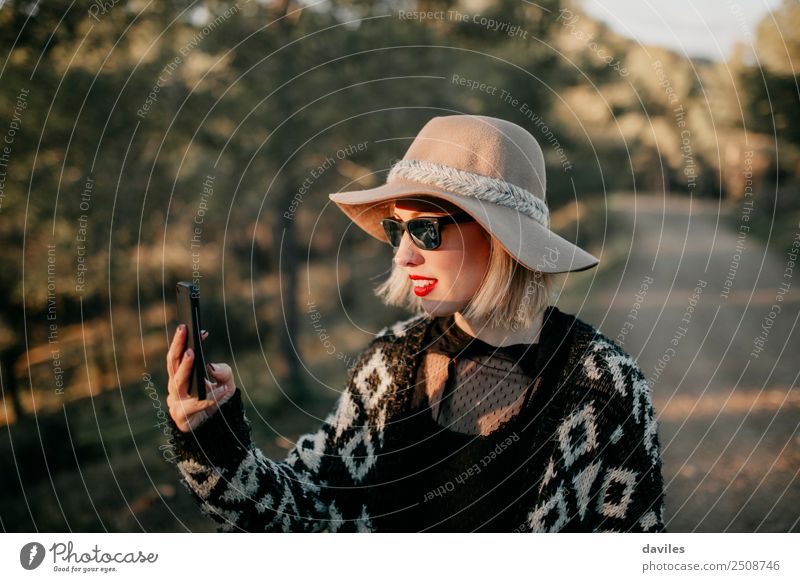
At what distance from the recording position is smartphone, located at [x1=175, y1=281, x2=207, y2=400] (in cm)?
139

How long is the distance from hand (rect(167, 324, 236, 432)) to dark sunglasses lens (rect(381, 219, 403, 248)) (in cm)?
52

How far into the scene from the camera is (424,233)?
5.05 ft

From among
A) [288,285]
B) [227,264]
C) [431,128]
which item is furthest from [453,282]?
[227,264]

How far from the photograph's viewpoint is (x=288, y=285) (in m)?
7.29

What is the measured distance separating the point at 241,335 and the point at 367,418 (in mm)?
6504

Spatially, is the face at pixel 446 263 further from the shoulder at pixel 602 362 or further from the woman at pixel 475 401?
the shoulder at pixel 602 362

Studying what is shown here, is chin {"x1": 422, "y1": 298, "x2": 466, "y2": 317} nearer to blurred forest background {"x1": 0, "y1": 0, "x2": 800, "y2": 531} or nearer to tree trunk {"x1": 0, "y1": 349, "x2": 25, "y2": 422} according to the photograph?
blurred forest background {"x1": 0, "y1": 0, "x2": 800, "y2": 531}

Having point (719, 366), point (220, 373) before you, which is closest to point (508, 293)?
point (220, 373)

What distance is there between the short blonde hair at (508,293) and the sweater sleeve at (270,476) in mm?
407

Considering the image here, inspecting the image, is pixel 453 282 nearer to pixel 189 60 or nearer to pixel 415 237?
pixel 415 237

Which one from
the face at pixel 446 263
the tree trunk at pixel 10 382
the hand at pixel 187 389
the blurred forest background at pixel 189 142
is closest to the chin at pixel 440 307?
the face at pixel 446 263

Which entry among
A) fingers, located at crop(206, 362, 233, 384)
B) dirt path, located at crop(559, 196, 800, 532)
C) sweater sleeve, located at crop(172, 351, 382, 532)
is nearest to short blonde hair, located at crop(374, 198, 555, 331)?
sweater sleeve, located at crop(172, 351, 382, 532)

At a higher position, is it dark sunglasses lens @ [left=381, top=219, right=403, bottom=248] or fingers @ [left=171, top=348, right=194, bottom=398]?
dark sunglasses lens @ [left=381, top=219, right=403, bottom=248]

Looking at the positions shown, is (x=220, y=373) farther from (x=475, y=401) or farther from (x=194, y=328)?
(x=475, y=401)
